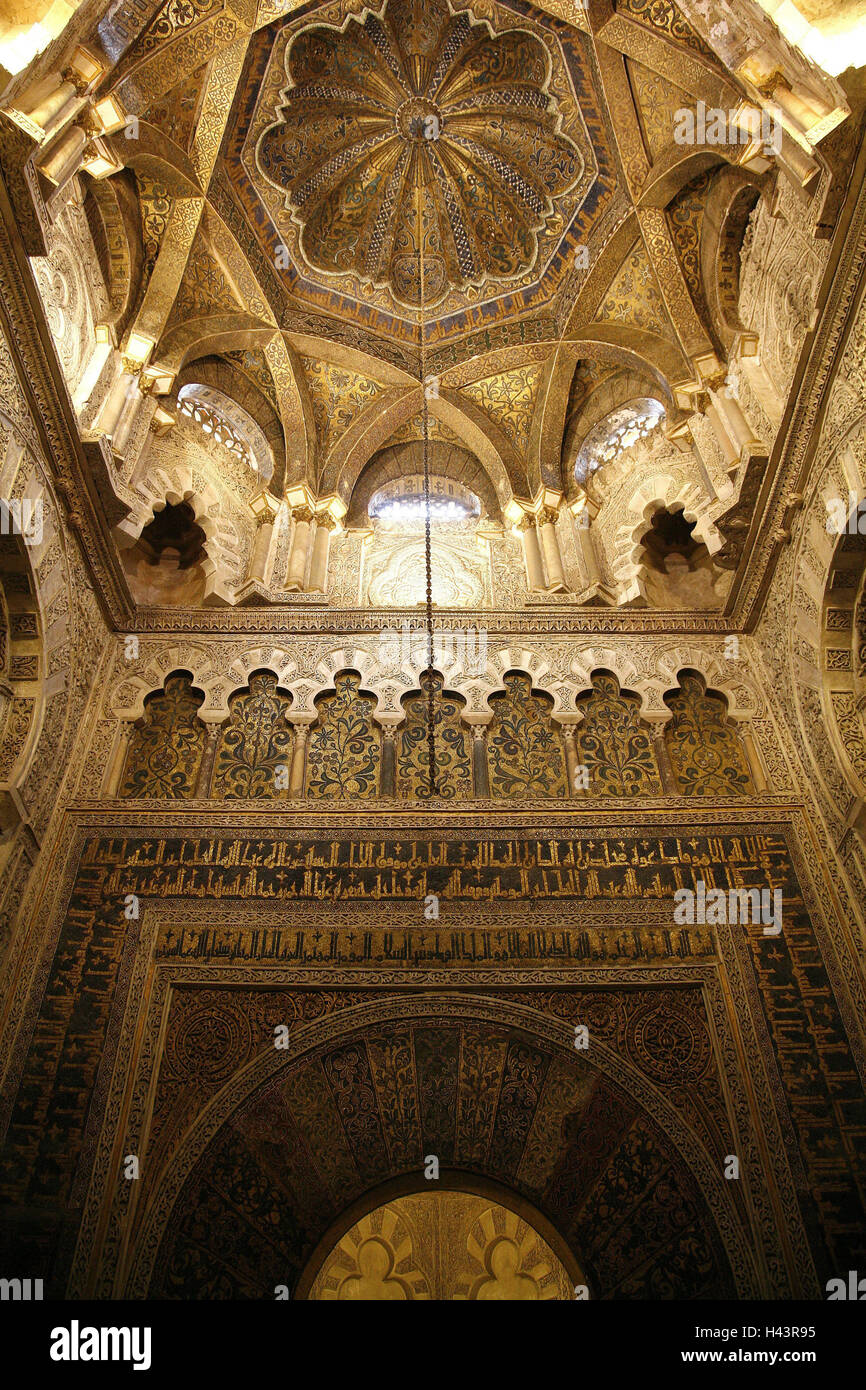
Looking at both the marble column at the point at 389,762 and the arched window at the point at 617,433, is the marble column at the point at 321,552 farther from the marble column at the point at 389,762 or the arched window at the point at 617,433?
the arched window at the point at 617,433

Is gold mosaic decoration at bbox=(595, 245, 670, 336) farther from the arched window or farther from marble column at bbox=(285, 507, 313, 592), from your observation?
marble column at bbox=(285, 507, 313, 592)

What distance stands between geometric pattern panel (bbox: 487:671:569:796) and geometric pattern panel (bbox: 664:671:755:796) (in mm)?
958

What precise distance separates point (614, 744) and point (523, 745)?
745 mm

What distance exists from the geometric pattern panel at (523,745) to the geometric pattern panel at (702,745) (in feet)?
3.14

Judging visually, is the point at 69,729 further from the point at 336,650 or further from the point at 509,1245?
the point at 509,1245

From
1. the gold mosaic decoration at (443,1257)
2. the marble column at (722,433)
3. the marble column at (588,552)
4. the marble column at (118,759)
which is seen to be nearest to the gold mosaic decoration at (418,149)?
the marble column at (722,433)

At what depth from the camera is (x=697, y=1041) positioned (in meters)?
5.76

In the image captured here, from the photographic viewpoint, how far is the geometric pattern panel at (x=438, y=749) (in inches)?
281

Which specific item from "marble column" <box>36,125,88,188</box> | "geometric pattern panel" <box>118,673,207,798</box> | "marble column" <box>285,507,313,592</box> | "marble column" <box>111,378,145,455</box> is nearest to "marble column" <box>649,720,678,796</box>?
"marble column" <box>285,507,313,592</box>

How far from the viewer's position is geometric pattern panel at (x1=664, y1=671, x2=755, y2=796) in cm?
721

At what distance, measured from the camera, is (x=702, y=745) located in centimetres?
746

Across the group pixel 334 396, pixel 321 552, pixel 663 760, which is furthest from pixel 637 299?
pixel 663 760
